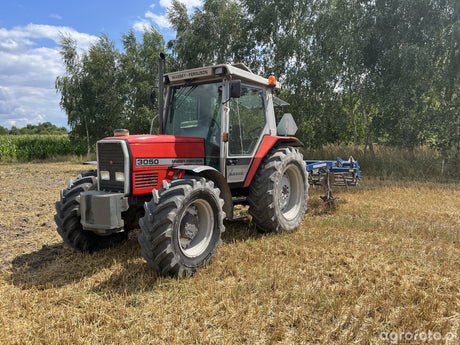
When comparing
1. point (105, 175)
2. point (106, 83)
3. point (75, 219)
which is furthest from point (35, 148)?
point (105, 175)

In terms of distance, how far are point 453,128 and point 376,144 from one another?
2816 millimetres

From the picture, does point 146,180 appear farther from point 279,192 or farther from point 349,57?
point 349,57

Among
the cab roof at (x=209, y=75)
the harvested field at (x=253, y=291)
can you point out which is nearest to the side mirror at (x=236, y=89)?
the cab roof at (x=209, y=75)

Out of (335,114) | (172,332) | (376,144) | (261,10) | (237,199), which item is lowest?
(172,332)

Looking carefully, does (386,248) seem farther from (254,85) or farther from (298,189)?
(254,85)

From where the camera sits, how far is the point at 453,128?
1209 centimetres

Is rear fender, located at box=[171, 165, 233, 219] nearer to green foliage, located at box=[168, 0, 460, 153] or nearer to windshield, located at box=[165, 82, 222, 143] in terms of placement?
windshield, located at box=[165, 82, 222, 143]

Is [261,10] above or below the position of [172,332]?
above

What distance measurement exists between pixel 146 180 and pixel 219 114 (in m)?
1.41

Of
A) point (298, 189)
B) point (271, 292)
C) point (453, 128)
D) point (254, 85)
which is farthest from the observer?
point (453, 128)

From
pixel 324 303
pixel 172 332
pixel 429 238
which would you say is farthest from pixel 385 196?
pixel 172 332

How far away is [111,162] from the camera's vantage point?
3971mm

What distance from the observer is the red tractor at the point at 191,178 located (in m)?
3.48

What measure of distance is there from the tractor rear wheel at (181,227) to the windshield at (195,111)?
1.08m
